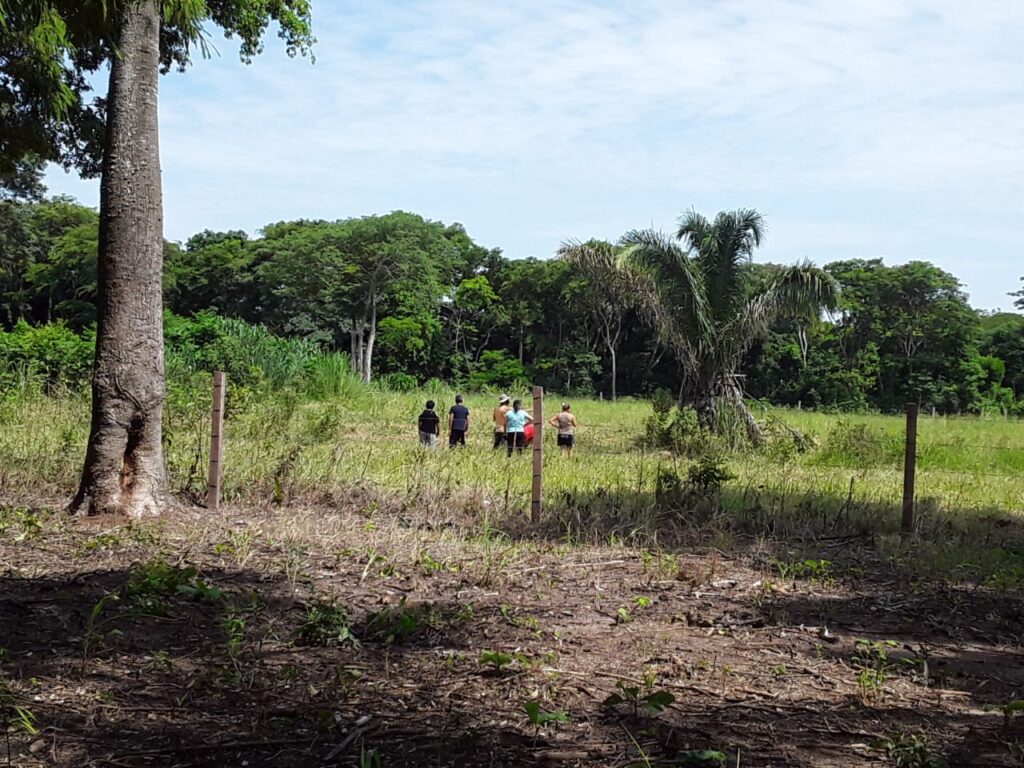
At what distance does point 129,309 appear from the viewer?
8219mm

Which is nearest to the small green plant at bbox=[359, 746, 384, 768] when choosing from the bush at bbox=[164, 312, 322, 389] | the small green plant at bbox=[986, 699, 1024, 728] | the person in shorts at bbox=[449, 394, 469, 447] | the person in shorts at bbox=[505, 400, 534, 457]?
the small green plant at bbox=[986, 699, 1024, 728]

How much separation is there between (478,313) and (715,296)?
1402 inches

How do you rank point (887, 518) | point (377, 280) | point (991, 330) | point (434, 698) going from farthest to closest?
point (991, 330)
point (377, 280)
point (887, 518)
point (434, 698)

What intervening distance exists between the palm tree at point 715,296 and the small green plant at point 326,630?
50.0 feet

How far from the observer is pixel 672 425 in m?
19.3

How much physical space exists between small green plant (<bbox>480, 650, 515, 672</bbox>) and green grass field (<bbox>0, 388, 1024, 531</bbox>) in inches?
169

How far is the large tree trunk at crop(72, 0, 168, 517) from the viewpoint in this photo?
318 inches

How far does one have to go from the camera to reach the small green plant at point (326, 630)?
4.82 meters

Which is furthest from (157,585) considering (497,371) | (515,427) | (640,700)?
(497,371)

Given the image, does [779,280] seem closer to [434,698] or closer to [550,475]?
[550,475]

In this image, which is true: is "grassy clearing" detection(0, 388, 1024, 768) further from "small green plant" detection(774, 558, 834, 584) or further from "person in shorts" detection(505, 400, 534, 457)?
"person in shorts" detection(505, 400, 534, 457)

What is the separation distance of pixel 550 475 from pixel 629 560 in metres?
5.16

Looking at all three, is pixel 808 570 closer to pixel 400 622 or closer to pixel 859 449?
pixel 400 622

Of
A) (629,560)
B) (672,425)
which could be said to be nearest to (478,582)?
(629,560)
